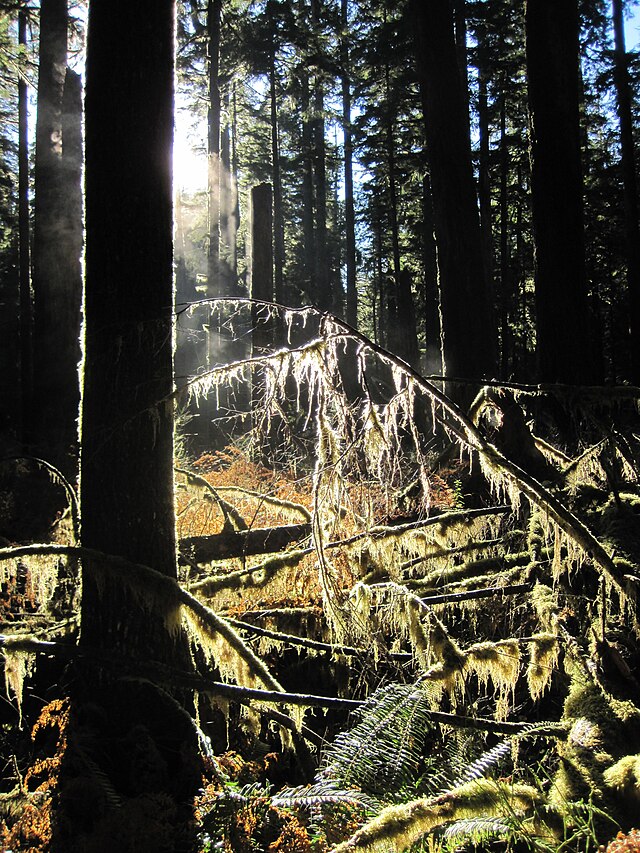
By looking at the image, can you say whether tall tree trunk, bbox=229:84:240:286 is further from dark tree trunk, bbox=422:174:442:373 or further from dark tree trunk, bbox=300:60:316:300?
dark tree trunk, bbox=422:174:442:373

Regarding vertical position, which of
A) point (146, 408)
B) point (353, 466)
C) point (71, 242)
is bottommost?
point (353, 466)

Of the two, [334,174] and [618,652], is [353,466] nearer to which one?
[618,652]

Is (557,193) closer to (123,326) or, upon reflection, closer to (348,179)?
(123,326)

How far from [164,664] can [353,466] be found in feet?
4.85

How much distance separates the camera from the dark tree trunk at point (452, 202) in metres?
8.66

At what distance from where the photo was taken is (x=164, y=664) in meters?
3.42

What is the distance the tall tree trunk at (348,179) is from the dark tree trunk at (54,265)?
1514 centimetres

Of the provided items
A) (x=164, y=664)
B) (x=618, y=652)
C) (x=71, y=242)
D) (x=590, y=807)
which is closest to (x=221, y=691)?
(x=164, y=664)

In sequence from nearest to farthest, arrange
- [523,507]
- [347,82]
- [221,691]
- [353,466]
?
1. [221,691]
2. [353,466]
3. [523,507]
4. [347,82]

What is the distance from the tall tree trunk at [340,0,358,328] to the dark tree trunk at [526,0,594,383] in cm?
1835

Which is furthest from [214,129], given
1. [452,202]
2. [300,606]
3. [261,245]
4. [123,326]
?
[300,606]

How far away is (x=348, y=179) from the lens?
29.3 m

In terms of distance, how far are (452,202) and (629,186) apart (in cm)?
1346

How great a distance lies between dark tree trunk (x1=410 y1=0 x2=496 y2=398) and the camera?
866 cm
